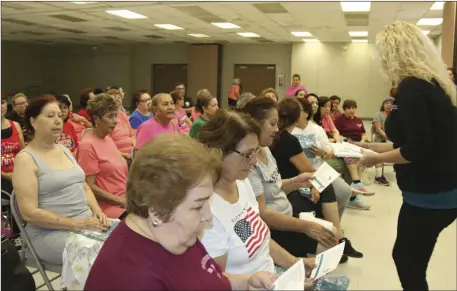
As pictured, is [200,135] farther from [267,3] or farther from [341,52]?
[341,52]

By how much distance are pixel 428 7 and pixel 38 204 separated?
732cm

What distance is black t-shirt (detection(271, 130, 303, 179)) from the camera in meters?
2.90

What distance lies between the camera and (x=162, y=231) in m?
1.00

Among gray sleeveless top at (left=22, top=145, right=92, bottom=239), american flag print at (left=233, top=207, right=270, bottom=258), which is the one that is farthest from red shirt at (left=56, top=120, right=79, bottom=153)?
american flag print at (left=233, top=207, right=270, bottom=258)

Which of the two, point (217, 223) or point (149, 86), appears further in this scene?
point (149, 86)

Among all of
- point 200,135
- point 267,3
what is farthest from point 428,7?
point 200,135

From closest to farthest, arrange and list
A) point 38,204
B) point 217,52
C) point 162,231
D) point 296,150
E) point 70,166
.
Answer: point 162,231 < point 38,204 < point 70,166 < point 296,150 < point 217,52

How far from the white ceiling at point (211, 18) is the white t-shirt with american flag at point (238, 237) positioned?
20.2 ft

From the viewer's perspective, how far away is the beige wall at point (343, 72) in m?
13.1

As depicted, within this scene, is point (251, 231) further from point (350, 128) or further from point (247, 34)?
point (247, 34)

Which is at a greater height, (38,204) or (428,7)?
(428,7)

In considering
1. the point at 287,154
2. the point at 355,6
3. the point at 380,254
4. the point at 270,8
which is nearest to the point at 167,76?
the point at 270,8

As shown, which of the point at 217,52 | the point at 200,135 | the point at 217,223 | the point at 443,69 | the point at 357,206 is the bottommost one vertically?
the point at 357,206

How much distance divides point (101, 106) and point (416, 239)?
1954 mm
